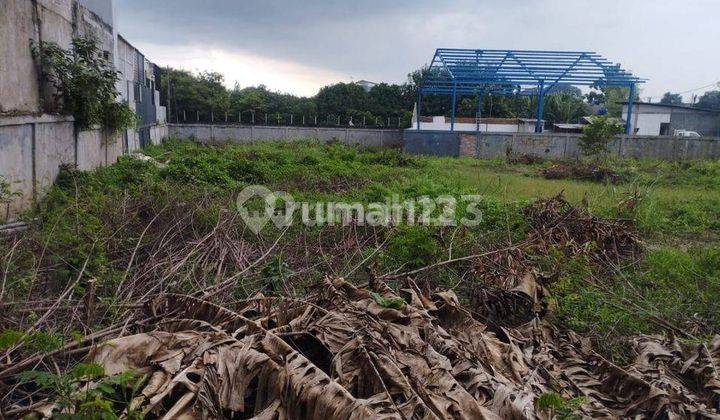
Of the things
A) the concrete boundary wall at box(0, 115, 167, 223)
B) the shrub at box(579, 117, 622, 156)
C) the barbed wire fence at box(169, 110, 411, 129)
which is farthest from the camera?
the barbed wire fence at box(169, 110, 411, 129)

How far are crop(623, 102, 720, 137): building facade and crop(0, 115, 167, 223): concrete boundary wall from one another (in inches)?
1247

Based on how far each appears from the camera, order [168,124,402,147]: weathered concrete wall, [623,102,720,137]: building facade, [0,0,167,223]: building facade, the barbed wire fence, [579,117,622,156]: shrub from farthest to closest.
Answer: [623,102,720,137]: building facade
the barbed wire fence
[168,124,402,147]: weathered concrete wall
[579,117,622,156]: shrub
[0,0,167,223]: building facade

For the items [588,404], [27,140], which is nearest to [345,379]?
[588,404]

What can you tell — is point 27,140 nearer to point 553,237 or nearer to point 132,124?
point 132,124

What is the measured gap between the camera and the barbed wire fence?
30805 mm

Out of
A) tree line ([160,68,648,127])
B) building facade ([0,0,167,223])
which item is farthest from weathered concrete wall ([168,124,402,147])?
building facade ([0,0,167,223])

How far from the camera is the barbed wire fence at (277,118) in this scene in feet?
101

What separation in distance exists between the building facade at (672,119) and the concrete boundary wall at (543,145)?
39.3 ft

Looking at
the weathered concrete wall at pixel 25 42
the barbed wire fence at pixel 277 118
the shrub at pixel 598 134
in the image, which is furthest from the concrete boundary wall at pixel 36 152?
the barbed wire fence at pixel 277 118

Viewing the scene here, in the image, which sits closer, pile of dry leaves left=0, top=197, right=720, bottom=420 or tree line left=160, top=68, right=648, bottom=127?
pile of dry leaves left=0, top=197, right=720, bottom=420

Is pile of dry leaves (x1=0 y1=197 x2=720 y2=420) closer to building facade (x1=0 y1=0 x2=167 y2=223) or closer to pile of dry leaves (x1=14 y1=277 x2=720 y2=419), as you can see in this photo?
pile of dry leaves (x1=14 y1=277 x2=720 y2=419)

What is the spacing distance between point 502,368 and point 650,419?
828 millimetres

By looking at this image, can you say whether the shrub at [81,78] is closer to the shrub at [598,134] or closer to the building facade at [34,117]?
the building facade at [34,117]

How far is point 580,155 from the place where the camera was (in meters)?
20.6
